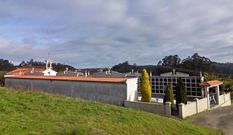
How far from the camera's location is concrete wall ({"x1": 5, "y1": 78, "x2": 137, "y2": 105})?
22.0m

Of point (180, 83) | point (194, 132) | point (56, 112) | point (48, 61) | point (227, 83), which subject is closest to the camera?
point (56, 112)

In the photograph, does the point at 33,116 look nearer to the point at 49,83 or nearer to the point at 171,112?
the point at 171,112

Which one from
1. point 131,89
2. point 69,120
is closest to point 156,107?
point 131,89

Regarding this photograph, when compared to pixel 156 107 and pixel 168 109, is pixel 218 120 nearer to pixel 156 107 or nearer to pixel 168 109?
pixel 168 109

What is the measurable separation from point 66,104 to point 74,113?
51.0 inches

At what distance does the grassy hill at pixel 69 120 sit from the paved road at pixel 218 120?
3.12 metres

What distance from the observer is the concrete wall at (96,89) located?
2205 centimetres

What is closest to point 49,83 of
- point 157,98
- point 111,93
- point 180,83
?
point 111,93

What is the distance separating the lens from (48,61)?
148ft

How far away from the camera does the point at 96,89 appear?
23594mm

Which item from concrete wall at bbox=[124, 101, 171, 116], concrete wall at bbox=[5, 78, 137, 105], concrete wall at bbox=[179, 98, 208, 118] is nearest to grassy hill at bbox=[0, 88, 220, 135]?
concrete wall at bbox=[179, 98, 208, 118]

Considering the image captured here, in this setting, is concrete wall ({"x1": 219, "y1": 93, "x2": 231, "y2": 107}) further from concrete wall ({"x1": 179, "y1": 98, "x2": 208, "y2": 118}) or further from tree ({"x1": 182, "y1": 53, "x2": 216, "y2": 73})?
tree ({"x1": 182, "y1": 53, "x2": 216, "y2": 73})

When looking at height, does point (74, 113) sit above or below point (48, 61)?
below

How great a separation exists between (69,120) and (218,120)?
11708 millimetres
